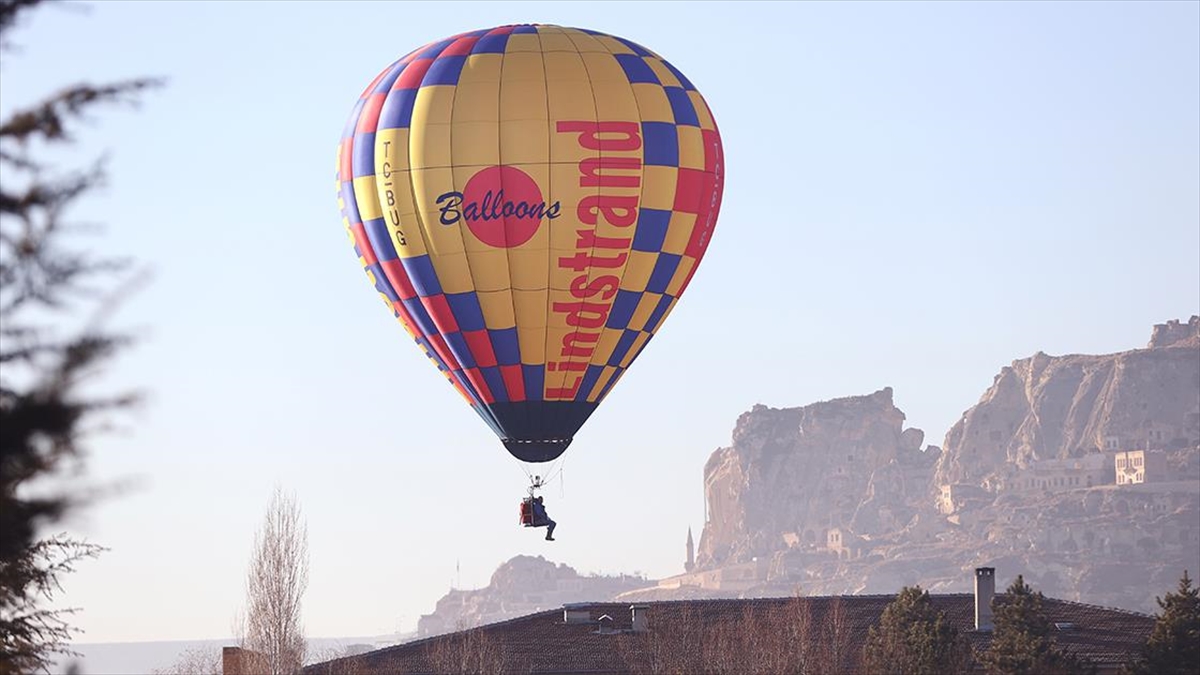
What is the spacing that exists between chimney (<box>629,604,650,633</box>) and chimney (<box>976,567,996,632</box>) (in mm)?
7884

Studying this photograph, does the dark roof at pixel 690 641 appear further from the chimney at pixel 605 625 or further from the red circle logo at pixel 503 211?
the red circle logo at pixel 503 211

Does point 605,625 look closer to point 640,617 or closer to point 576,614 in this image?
point 640,617

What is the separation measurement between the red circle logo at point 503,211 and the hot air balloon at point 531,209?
0.02 m

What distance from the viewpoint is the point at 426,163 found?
40.1 meters

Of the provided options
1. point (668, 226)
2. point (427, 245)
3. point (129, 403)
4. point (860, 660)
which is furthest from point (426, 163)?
point (129, 403)

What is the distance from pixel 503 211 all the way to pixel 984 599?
19891 mm

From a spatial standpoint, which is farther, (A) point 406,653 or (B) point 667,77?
(A) point 406,653

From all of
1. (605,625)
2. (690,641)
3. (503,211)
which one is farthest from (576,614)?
(503,211)

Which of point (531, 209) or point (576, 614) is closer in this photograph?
point (531, 209)

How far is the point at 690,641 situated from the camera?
56.6m

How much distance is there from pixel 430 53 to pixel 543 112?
2.96m

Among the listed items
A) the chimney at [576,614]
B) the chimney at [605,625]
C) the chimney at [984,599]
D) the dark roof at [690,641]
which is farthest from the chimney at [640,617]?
the chimney at [984,599]

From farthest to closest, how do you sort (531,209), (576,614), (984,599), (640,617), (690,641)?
(576,614), (640,617), (690,641), (984,599), (531,209)

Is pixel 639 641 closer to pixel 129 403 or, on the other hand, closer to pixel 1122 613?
pixel 1122 613
